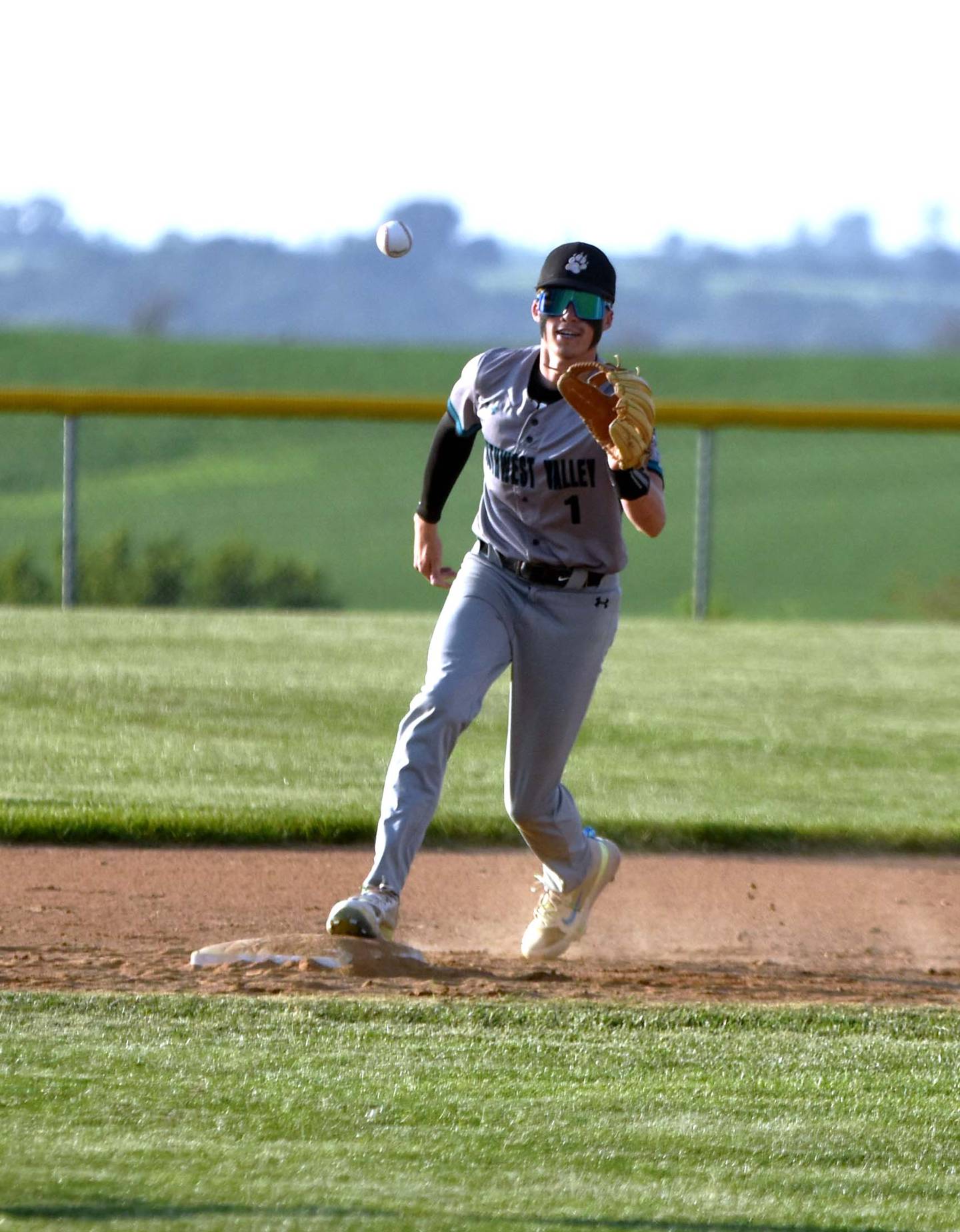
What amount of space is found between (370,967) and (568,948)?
36.9 inches

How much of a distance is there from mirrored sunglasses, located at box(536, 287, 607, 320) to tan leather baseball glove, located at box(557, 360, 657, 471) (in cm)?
23

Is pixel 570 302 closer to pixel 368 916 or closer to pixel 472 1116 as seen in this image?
pixel 368 916

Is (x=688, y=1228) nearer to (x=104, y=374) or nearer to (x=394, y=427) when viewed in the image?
(x=394, y=427)

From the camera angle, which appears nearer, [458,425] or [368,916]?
[368,916]

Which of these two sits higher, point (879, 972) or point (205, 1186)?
point (205, 1186)

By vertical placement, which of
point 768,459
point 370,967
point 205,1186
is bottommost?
point 768,459

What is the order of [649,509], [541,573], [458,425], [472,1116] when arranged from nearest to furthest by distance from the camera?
[472,1116] → [649,509] → [541,573] → [458,425]

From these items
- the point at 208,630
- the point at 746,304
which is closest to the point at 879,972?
the point at 208,630

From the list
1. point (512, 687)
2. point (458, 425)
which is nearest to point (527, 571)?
point (512, 687)

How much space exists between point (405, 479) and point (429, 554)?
32914mm

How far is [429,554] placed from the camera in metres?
5.09

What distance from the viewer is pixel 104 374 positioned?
151 feet

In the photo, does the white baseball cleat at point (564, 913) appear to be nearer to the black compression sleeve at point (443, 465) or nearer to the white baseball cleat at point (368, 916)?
the white baseball cleat at point (368, 916)

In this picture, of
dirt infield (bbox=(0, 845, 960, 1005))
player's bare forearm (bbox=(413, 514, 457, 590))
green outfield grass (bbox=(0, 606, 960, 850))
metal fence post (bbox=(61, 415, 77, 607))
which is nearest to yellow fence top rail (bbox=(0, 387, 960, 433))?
metal fence post (bbox=(61, 415, 77, 607))
